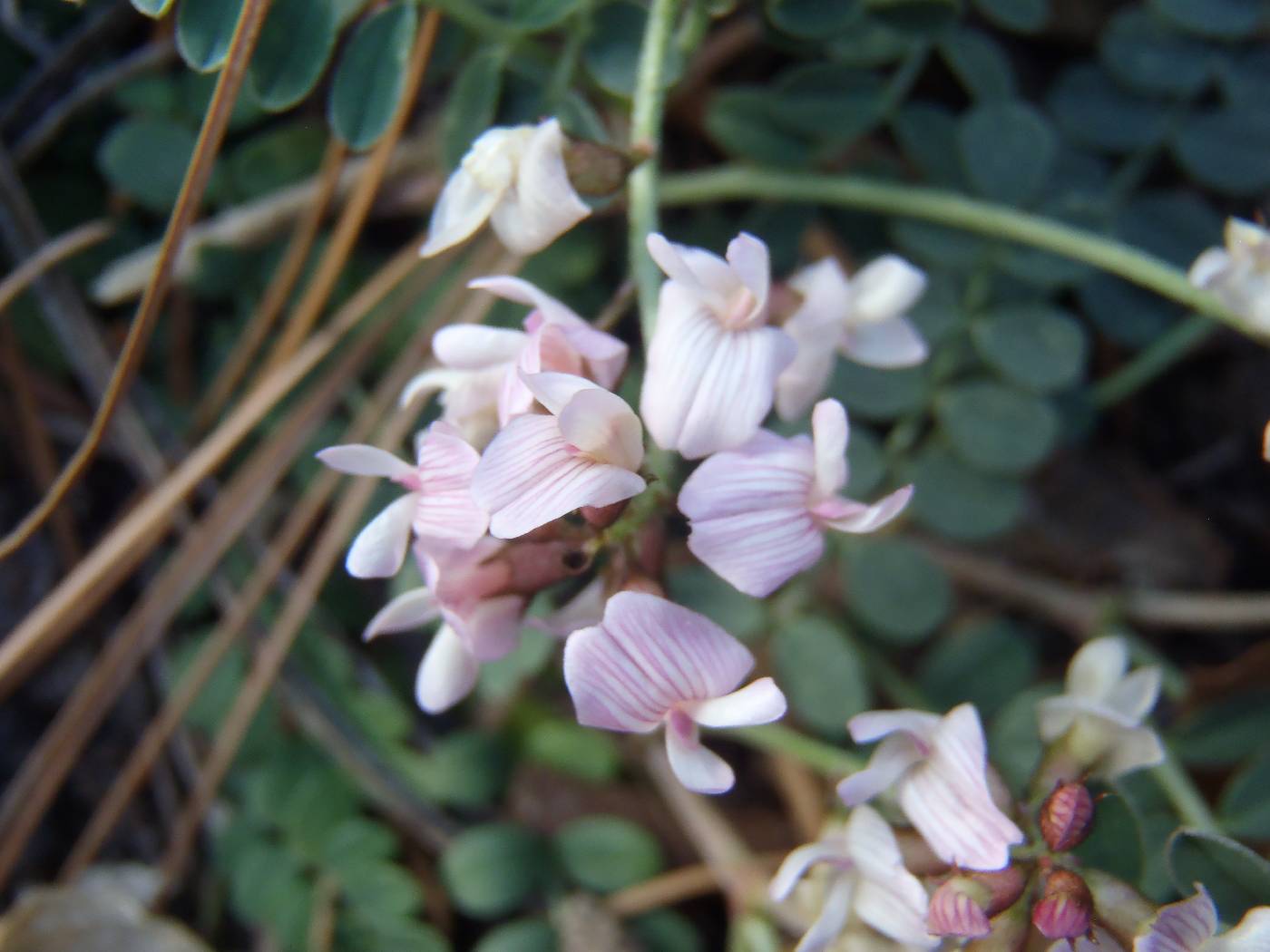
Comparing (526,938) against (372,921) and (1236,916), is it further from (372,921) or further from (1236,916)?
(1236,916)

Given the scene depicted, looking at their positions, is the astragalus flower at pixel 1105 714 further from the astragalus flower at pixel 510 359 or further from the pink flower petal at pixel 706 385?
the astragalus flower at pixel 510 359

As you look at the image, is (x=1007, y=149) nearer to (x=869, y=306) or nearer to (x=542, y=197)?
(x=869, y=306)

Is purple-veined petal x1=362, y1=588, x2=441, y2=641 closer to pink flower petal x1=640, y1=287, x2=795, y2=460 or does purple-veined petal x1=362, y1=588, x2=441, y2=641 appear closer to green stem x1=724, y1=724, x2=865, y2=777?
pink flower petal x1=640, y1=287, x2=795, y2=460

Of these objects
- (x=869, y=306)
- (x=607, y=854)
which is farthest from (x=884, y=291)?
(x=607, y=854)

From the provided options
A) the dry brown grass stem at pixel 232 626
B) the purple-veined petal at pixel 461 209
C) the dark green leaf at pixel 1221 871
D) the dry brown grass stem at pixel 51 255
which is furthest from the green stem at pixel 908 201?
the dry brown grass stem at pixel 51 255

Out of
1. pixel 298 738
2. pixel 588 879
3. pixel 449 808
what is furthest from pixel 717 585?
pixel 298 738

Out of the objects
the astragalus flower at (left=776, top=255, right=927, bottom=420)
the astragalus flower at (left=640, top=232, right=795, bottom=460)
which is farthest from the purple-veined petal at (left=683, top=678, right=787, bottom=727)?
the astragalus flower at (left=776, top=255, right=927, bottom=420)
